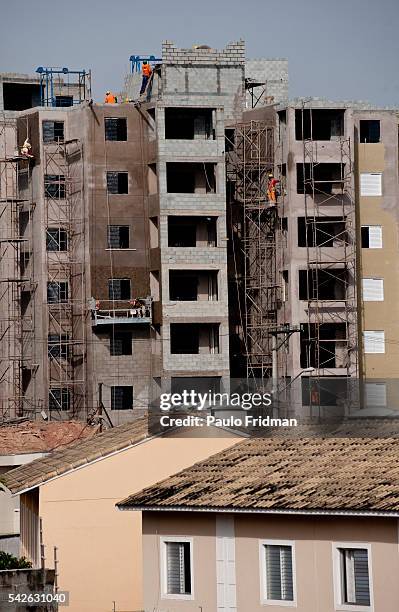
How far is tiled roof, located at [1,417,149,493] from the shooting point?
117 ft

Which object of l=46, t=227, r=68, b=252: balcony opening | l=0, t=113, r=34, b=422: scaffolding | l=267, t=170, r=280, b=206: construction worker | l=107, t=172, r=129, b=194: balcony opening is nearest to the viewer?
l=267, t=170, r=280, b=206: construction worker

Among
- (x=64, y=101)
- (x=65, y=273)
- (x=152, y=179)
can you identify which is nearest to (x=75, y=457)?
(x=65, y=273)

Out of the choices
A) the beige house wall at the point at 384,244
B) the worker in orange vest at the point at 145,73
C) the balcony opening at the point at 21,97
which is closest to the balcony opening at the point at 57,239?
the worker in orange vest at the point at 145,73

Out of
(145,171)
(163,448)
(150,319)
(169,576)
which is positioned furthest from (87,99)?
(169,576)

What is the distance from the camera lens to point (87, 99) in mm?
86000

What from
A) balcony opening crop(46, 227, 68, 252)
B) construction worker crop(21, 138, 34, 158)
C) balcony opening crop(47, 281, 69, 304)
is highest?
construction worker crop(21, 138, 34, 158)

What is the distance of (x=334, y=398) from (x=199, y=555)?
4230 cm

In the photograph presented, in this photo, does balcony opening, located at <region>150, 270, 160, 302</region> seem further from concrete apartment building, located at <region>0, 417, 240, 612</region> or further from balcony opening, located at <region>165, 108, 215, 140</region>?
concrete apartment building, located at <region>0, 417, 240, 612</region>

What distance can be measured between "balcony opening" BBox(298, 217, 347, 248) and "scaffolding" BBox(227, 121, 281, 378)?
1.48 metres

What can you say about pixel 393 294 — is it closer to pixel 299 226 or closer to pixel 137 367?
pixel 299 226

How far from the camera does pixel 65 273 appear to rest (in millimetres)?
81000

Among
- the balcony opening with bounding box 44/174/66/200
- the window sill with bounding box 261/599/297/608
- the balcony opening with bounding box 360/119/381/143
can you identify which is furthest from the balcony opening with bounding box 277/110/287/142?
the window sill with bounding box 261/599/297/608

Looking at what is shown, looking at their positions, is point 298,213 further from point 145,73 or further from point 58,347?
point 58,347

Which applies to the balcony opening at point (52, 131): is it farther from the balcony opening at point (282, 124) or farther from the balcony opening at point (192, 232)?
the balcony opening at point (282, 124)
